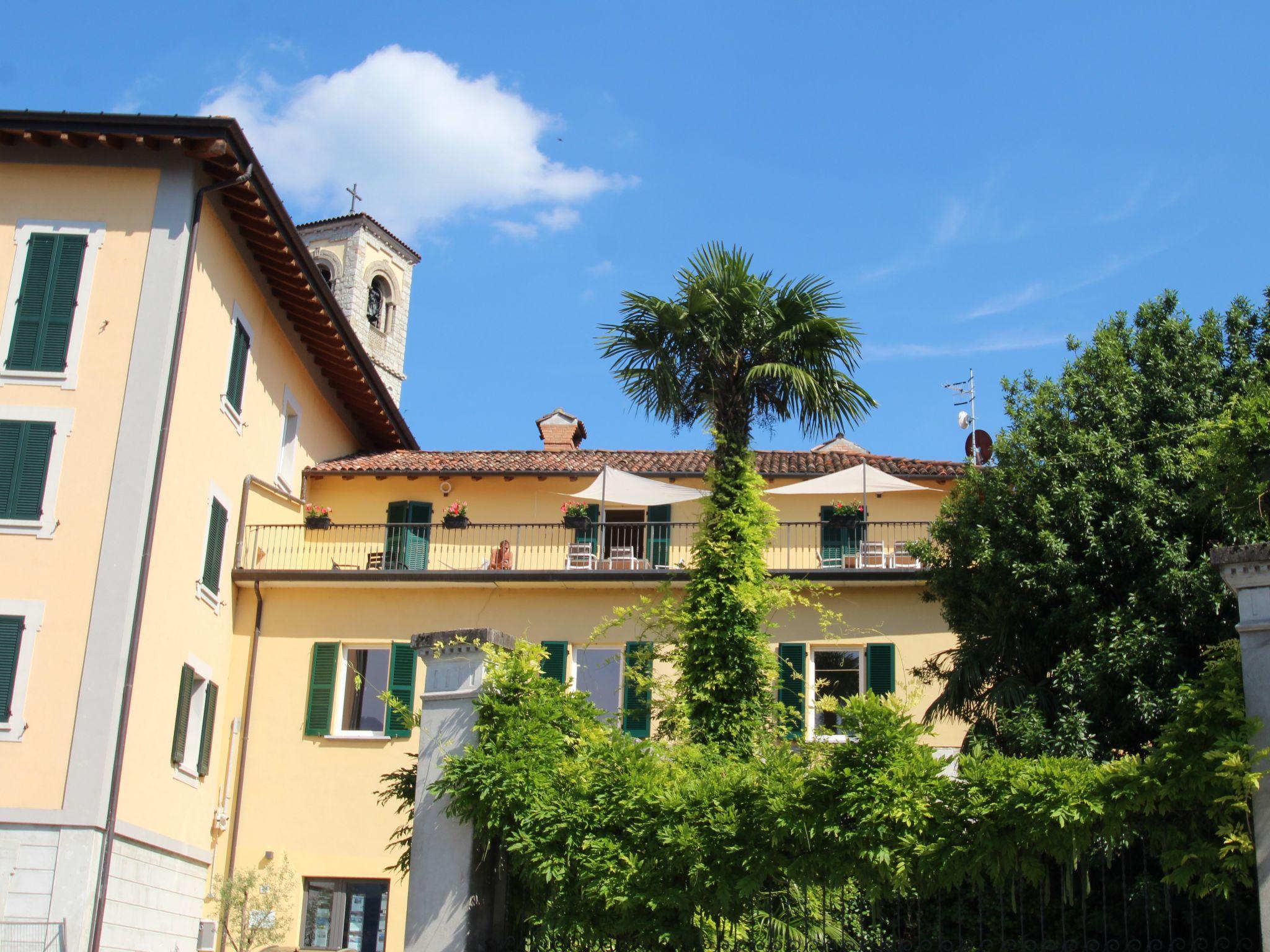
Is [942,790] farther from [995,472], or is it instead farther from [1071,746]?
[995,472]

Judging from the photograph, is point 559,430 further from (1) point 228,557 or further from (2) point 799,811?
(2) point 799,811

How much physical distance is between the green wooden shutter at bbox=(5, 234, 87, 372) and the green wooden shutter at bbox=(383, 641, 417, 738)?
7197mm

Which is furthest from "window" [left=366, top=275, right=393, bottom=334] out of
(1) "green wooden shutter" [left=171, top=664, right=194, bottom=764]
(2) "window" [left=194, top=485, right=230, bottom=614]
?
(1) "green wooden shutter" [left=171, top=664, right=194, bottom=764]

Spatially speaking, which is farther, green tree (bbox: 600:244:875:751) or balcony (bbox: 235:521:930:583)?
balcony (bbox: 235:521:930:583)

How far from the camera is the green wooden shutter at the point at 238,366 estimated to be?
21094 millimetres

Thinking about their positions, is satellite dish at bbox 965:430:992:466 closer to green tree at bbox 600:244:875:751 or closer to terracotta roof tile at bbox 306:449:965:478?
terracotta roof tile at bbox 306:449:965:478

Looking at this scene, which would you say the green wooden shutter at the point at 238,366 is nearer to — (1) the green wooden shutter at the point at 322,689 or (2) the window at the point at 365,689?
(1) the green wooden shutter at the point at 322,689

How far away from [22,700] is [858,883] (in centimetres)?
1234

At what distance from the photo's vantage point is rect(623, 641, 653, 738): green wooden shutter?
14.5 m

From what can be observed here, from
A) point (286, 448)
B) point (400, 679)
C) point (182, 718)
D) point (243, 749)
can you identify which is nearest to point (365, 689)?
point (400, 679)

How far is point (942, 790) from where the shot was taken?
8281 mm

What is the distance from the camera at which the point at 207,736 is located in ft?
68.7

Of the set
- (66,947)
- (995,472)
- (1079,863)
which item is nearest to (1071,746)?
(995,472)

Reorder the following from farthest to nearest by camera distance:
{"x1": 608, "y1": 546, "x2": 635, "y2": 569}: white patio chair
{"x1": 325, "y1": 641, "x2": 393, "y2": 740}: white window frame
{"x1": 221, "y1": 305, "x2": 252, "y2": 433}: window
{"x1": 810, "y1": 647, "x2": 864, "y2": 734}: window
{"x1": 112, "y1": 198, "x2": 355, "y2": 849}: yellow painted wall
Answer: {"x1": 608, "y1": 546, "x2": 635, "y2": 569}: white patio chair
{"x1": 810, "y1": 647, "x2": 864, "y2": 734}: window
{"x1": 325, "y1": 641, "x2": 393, "y2": 740}: white window frame
{"x1": 221, "y1": 305, "x2": 252, "y2": 433}: window
{"x1": 112, "y1": 198, "x2": 355, "y2": 849}: yellow painted wall
